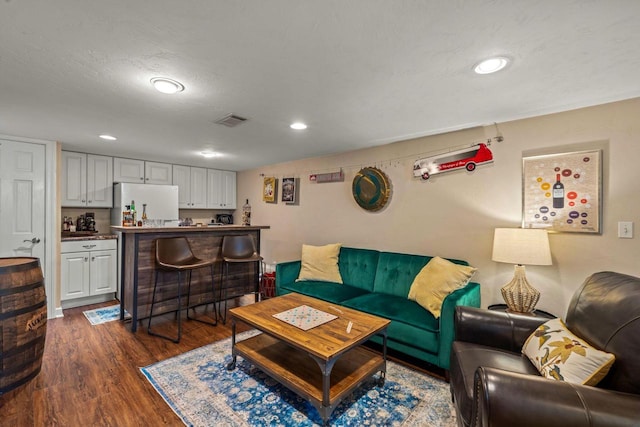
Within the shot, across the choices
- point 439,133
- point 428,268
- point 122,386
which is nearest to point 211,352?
point 122,386

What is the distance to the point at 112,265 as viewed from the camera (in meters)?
4.05

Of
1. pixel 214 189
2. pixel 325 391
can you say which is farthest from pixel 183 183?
pixel 325 391

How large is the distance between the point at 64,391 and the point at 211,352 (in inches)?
39.7

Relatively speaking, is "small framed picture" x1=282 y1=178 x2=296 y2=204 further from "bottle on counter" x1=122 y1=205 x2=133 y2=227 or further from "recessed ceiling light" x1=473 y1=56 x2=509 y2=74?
"recessed ceiling light" x1=473 y1=56 x2=509 y2=74

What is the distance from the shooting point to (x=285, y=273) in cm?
352

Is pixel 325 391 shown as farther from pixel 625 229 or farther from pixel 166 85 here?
pixel 625 229

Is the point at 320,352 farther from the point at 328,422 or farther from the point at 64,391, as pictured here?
the point at 64,391

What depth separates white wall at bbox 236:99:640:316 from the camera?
→ 211 centimetres

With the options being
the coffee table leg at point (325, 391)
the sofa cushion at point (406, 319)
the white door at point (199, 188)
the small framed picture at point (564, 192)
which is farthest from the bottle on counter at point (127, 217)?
the small framed picture at point (564, 192)

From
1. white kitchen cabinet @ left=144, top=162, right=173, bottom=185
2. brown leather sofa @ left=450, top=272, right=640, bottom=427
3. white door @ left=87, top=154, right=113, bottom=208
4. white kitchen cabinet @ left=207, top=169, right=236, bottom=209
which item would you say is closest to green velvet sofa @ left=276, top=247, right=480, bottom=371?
brown leather sofa @ left=450, top=272, right=640, bottom=427

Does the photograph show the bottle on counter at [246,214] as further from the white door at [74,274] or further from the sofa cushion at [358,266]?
the sofa cushion at [358,266]

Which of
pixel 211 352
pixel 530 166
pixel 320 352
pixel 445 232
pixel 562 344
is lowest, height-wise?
pixel 211 352

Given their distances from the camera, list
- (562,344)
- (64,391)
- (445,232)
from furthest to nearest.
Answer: (445,232)
(64,391)
(562,344)

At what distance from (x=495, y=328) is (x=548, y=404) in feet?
2.54
